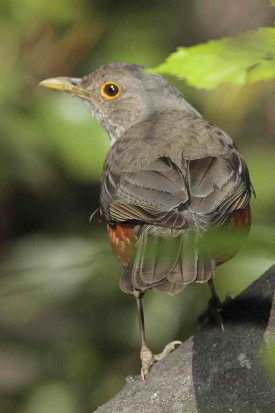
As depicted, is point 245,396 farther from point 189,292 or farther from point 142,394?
point 189,292

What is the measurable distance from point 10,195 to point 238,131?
2384 millimetres

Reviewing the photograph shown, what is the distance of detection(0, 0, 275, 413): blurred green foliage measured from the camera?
6559 mm

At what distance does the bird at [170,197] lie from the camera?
340 cm

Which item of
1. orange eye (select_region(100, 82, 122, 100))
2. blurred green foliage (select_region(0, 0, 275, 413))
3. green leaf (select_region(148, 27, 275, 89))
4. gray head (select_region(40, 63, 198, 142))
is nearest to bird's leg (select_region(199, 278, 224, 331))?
blurred green foliage (select_region(0, 0, 275, 413))

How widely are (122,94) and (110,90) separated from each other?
12 centimetres

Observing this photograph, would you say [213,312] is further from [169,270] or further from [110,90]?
[110,90]

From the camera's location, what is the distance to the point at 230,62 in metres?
1.37

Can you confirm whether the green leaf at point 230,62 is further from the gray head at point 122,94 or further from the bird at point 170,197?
the gray head at point 122,94

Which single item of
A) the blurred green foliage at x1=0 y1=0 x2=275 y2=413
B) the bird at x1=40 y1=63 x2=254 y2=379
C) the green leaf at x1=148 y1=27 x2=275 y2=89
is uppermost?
the green leaf at x1=148 y1=27 x2=275 y2=89

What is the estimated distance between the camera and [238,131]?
7.06 m

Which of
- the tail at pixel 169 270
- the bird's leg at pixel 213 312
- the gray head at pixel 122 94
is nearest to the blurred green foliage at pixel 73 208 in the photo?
the gray head at pixel 122 94

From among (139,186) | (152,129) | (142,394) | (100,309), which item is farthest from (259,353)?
(100,309)

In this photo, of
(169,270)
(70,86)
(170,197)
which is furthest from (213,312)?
(70,86)

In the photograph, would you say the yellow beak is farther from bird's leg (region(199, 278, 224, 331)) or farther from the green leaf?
the green leaf
